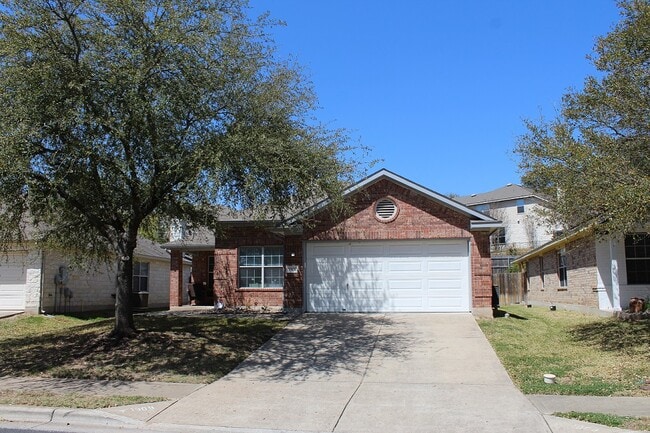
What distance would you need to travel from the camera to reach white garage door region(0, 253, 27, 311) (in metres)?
20.8

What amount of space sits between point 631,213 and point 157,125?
31.0 feet

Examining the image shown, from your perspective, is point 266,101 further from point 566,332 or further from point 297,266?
point 566,332

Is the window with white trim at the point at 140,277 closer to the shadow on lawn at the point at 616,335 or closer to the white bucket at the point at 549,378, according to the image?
the shadow on lawn at the point at 616,335

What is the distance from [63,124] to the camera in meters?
10.7

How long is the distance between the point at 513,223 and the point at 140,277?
112 feet

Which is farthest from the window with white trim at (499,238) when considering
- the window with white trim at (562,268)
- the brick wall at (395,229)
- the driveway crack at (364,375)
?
the driveway crack at (364,375)

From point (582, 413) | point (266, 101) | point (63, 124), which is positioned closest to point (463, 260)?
point (266, 101)

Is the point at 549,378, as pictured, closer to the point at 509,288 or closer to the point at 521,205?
the point at 509,288

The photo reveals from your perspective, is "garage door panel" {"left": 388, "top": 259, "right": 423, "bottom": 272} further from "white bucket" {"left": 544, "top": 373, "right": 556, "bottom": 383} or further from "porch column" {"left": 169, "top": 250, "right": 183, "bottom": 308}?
"porch column" {"left": 169, "top": 250, "right": 183, "bottom": 308}

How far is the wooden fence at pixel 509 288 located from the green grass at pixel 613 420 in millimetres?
22826

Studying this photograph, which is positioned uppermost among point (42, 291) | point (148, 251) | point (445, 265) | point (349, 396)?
point (148, 251)

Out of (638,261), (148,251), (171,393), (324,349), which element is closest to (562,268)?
(638,261)

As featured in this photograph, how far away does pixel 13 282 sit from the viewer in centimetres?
2102

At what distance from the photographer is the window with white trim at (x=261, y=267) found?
1992 centimetres
